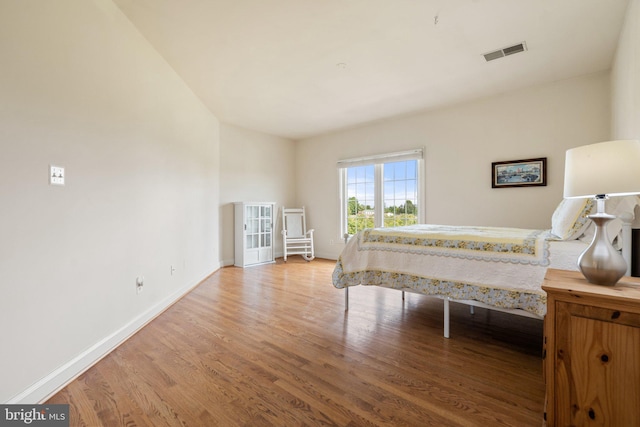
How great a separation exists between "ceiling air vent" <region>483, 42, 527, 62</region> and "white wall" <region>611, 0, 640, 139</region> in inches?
26.6

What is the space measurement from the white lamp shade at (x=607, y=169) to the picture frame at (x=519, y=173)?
2735 millimetres

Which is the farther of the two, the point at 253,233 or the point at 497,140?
the point at 253,233

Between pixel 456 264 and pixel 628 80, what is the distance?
77.9 inches

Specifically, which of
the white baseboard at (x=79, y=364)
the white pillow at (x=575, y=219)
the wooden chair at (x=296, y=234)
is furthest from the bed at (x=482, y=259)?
the wooden chair at (x=296, y=234)

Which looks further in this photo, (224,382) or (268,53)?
(268,53)

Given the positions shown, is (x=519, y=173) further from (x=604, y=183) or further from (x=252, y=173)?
(x=252, y=173)

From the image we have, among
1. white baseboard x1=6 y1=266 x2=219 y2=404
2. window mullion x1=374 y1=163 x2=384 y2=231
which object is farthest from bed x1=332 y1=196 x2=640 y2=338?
window mullion x1=374 y1=163 x2=384 y2=231

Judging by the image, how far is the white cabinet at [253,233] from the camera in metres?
5.07

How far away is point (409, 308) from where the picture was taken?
9.56ft

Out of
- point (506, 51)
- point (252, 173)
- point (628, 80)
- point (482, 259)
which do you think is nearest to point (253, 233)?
point (252, 173)

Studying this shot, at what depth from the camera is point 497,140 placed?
3.79 meters

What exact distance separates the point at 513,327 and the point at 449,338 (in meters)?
0.67

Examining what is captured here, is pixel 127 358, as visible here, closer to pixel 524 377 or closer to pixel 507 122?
pixel 524 377

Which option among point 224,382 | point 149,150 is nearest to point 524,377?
point 224,382
